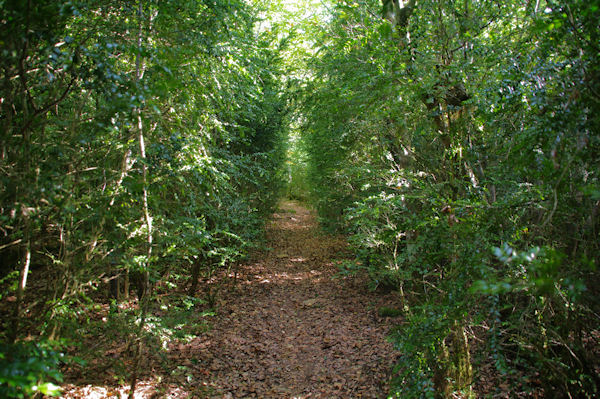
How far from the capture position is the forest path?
4.76 m

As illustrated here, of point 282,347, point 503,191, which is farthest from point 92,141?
point 503,191

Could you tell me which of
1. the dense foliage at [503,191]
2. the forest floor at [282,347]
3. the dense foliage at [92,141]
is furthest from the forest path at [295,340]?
the dense foliage at [92,141]

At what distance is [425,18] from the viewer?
4.18 metres

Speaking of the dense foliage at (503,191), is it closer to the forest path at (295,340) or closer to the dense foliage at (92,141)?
the forest path at (295,340)

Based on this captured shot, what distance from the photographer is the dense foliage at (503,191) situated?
2.16 metres

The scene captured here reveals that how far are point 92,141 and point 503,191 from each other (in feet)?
14.9

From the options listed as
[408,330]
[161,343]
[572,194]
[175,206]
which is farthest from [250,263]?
[572,194]

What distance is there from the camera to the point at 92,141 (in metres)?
3.31

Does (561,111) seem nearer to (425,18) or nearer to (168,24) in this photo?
(425,18)

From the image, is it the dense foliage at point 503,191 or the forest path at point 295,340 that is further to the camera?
the forest path at point 295,340

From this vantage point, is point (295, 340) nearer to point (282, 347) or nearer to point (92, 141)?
point (282, 347)

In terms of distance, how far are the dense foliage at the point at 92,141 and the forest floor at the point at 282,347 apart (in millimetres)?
1380

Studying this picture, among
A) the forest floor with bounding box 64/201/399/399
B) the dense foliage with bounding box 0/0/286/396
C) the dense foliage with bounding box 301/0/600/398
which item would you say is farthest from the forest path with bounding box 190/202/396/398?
the dense foliage with bounding box 0/0/286/396

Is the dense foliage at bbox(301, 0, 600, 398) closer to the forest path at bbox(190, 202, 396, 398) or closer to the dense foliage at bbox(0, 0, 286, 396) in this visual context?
the forest path at bbox(190, 202, 396, 398)
